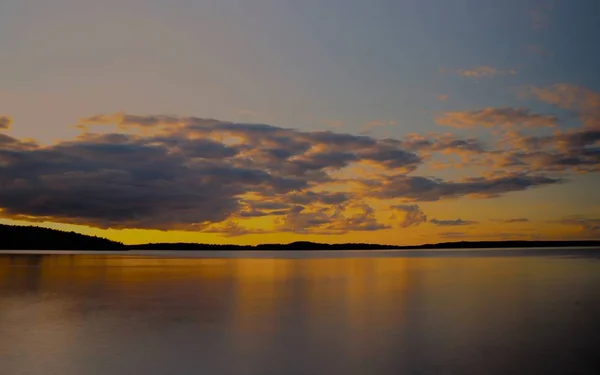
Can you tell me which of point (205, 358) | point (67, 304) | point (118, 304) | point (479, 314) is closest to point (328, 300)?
point (479, 314)

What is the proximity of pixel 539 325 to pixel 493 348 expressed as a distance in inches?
256

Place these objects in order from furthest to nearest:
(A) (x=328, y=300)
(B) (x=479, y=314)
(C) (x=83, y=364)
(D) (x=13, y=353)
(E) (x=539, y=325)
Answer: (A) (x=328, y=300) → (B) (x=479, y=314) → (E) (x=539, y=325) → (D) (x=13, y=353) → (C) (x=83, y=364)

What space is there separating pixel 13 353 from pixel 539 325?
21.3 m

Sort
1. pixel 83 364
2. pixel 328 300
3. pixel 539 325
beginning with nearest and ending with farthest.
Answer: pixel 83 364, pixel 539 325, pixel 328 300

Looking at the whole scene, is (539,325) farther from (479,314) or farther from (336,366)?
(336,366)

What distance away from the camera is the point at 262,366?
18.3 meters

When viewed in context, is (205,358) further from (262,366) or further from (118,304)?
(118,304)

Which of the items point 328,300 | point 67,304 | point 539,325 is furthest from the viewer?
point 328,300

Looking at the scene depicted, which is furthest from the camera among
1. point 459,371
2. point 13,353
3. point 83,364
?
point 13,353

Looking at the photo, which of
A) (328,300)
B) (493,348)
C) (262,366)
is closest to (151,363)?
(262,366)

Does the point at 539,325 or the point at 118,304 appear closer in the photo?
the point at 539,325

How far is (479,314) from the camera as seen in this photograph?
30031 millimetres

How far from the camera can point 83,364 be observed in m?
18.6

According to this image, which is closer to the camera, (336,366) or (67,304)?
(336,366)
